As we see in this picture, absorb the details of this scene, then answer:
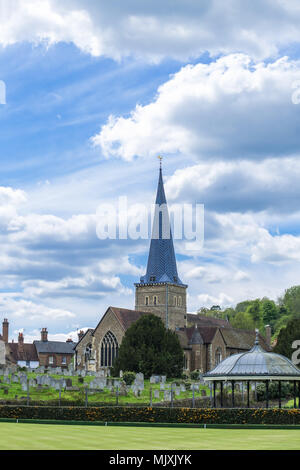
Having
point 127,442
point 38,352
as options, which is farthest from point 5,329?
point 127,442

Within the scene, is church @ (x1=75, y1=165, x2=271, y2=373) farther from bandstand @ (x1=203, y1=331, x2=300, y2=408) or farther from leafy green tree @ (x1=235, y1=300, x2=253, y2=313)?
leafy green tree @ (x1=235, y1=300, x2=253, y2=313)

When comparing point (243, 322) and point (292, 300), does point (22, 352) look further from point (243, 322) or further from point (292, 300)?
point (292, 300)

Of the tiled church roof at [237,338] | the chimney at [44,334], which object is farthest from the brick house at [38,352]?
the tiled church roof at [237,338]

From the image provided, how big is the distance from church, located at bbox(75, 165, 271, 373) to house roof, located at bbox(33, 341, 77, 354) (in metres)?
21.4

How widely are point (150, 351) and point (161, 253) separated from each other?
1267 inches

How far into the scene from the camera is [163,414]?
39.8 m

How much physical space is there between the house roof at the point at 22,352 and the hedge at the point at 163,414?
241ft

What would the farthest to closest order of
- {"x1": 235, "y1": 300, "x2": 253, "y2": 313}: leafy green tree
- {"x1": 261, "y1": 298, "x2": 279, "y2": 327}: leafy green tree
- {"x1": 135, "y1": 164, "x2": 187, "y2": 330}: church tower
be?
{"x1": 235, "y1": 300, "x2": 253, "y2": 313}: leafy green tree → {"x1": 261, "y1": 298, "x2": 279, "y2": 327}: leafy green tree → {"x1": 135, "y1": 164, "x2": 187, "y2": 330}: church tower

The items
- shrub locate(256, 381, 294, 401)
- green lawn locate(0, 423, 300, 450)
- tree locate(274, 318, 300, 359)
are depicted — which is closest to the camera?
green lawn locate(0, 423, 300, 450)

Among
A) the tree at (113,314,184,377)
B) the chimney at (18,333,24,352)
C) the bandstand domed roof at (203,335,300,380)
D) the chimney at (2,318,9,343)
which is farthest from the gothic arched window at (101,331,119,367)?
the bandstand domed roof at (203,335,300,380)

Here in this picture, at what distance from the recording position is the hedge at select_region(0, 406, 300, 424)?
3800 cm
